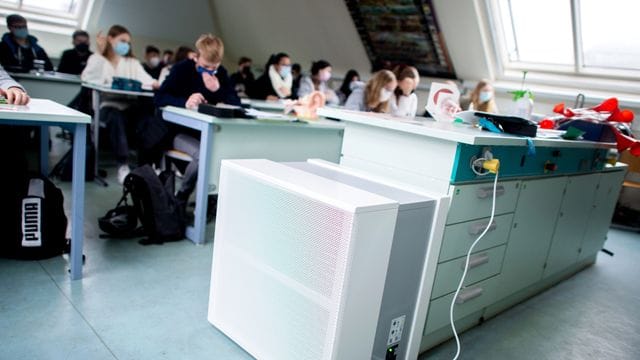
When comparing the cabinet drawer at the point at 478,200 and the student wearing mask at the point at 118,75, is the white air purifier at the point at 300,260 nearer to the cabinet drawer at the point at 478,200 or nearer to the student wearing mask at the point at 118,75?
the cabinet drawer at the point at 478,200

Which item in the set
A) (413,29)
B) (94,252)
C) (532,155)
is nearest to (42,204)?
(94,252)

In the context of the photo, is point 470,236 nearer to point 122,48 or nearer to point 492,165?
point 492,165

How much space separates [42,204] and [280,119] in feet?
4.30

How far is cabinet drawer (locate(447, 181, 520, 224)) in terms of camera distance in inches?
60.0

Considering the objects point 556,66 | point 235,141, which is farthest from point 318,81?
point 235,141

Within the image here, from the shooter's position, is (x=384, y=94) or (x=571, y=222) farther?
(x=384, y=94)

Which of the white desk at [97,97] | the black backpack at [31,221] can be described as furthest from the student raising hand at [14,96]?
the white desk at [97,97]

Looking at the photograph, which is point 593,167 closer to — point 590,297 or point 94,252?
point 590,297

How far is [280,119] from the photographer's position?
8.72 feet

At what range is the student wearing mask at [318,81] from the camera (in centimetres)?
568

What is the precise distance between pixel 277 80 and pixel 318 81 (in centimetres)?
61

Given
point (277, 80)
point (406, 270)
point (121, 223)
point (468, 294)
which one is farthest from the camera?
point (277, 80)

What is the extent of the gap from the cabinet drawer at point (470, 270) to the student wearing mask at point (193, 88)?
156 centimetres

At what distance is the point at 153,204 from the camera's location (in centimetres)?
233
